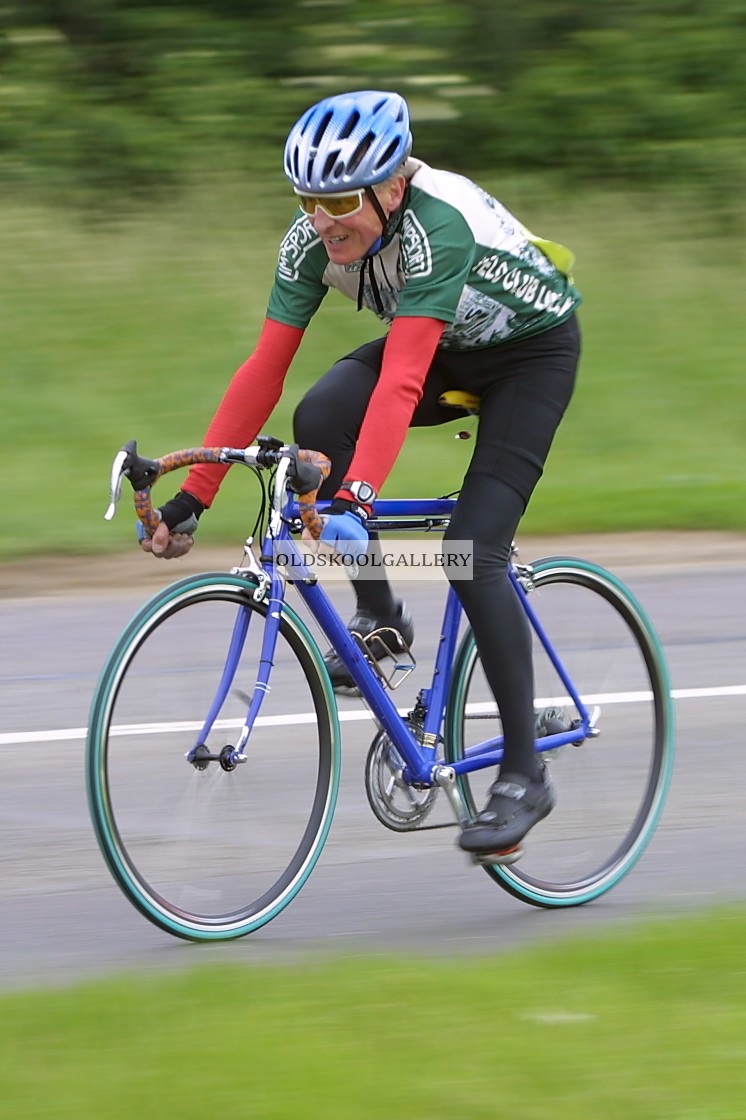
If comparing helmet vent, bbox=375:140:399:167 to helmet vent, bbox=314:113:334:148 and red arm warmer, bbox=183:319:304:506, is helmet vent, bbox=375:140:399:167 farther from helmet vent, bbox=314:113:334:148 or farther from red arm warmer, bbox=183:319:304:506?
red arm warmer, bbox=183:319:304:506

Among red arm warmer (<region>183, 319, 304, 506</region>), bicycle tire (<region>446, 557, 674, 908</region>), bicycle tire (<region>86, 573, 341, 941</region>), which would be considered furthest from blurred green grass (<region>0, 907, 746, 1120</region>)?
red arm warmer (<region>183, 319, 304, 506</region>)

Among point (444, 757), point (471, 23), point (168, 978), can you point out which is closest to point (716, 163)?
point (471, 23)

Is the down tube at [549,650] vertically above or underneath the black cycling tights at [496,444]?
underneath

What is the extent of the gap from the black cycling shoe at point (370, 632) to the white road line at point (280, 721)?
16 cm

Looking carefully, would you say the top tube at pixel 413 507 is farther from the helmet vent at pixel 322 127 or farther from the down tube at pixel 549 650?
the helmet vent at pixel 322 127

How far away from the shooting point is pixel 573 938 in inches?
172

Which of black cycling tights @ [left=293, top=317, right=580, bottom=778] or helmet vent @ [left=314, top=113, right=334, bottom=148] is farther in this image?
black cycling tights @ [left=293, top=317, right=580, bottom=778]

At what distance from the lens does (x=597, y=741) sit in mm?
4910

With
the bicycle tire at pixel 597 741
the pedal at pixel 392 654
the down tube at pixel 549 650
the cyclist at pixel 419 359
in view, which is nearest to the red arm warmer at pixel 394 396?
the cyclist at pixel 419 359

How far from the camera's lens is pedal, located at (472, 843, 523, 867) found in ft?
14.8

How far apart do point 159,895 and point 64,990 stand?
453 mm

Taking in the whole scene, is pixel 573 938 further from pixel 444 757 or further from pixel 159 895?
pixel 159 895

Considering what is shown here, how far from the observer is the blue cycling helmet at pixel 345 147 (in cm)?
402

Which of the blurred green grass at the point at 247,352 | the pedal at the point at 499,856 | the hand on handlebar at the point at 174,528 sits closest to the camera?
the hand on handlebar at the point at 174,528
